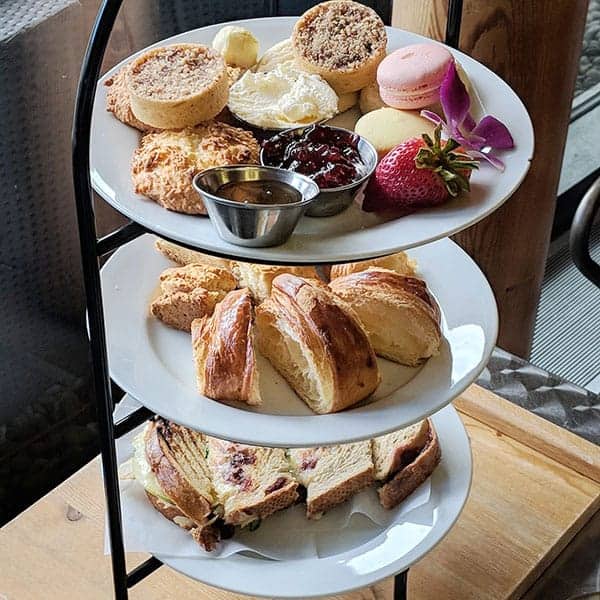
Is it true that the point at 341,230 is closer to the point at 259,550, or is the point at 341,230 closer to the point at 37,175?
the point at 259,550

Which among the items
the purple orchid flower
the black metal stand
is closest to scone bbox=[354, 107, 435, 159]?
the purple orchid flower

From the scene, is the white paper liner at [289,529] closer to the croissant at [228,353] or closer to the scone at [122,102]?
the croissant at [228,353]

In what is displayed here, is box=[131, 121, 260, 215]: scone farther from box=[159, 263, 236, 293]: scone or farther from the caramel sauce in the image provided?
box=[159, 263, 236, 293]: scone

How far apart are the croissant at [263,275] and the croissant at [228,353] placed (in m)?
0.04

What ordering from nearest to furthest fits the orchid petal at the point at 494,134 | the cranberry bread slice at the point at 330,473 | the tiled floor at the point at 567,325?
1. the orchid petal at the point at 494,134
2. the cranberry bread slice at the point at 330,473
3. the tiled floor at the point at 567,325

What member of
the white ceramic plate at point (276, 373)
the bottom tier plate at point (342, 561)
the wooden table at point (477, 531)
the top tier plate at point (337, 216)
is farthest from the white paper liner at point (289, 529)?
the top tier plate at point (337, 216)

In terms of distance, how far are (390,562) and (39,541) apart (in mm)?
476

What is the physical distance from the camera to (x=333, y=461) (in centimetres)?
112

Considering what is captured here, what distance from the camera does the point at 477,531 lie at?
1.23 m

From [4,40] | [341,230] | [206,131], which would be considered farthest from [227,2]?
[341,230]

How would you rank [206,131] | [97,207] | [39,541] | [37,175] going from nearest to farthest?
[206,131], [39,541], [37,175], [97,207]

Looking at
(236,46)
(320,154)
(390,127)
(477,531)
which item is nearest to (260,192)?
(320,154)

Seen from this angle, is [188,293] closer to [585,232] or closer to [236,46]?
[236,46]

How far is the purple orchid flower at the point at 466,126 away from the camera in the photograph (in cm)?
88
